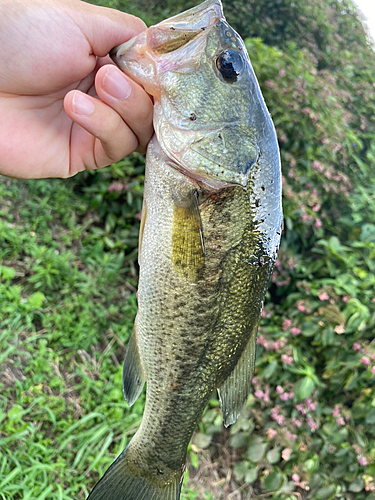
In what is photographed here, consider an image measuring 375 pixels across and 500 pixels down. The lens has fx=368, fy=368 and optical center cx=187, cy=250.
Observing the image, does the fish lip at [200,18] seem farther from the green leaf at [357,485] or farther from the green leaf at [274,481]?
the green leaf at [357,485]

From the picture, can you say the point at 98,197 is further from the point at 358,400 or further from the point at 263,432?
the point at 358,400

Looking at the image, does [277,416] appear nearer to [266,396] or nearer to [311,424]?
[266,396]

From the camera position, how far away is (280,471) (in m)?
2.94

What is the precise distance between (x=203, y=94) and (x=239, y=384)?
1105 mm

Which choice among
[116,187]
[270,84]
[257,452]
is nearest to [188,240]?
[116,187]

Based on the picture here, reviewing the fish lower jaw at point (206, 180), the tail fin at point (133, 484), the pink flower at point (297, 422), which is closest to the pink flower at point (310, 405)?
the pink flower at point (297, 422)

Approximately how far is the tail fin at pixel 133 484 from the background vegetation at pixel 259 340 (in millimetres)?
976

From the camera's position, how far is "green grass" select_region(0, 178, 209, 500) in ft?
7.45

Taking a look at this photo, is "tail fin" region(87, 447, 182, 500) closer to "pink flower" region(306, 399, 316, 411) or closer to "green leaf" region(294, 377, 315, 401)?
"green leaf" region(294, 377, 315, 401)

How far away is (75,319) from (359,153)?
4.05 metres

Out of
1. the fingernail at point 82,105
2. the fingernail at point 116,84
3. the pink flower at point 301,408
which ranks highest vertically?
the fingernail at point 116,84

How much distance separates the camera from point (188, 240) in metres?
1.32

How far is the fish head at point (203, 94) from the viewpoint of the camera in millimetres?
1274

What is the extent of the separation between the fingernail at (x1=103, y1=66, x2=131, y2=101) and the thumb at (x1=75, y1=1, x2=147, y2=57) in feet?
0.79
